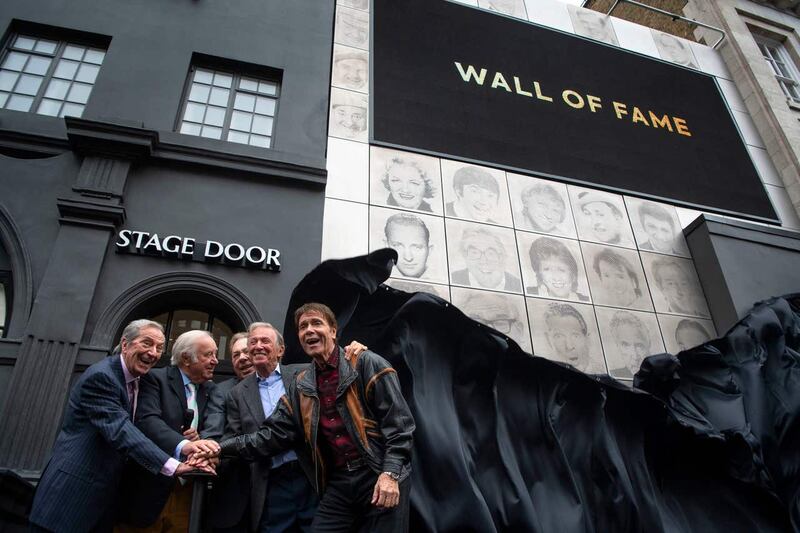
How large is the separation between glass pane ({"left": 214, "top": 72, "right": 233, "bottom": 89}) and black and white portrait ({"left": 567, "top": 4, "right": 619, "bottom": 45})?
8.58 meters

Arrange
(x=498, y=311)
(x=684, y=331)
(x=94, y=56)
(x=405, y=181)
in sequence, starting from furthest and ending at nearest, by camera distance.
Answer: (x=684, y=331)
(x=405, y=181)
(x=94, y=56)
(x=498, y=311)

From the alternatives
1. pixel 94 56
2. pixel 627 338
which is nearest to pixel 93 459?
pixel 627 338

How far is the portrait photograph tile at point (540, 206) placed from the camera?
30.1 ft

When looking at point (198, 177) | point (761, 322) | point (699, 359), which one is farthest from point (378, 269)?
point (198, 177)

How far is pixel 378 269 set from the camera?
397 cm

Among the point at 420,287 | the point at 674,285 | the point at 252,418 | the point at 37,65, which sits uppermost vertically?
the point at 37,65

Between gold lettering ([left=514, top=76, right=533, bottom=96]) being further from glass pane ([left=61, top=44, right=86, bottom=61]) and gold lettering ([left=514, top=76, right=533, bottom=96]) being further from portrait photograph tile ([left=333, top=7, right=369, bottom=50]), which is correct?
glass pane ([left=61, top=44, right=86, bottom=61])

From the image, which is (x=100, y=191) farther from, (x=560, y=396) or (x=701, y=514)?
(x=701, y=514)

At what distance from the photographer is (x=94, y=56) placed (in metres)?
8.68

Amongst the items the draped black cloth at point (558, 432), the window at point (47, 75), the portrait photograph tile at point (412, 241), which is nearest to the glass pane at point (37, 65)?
the window at point (47, 75)

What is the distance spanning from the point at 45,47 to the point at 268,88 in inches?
146

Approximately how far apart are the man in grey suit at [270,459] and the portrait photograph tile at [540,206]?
628cm

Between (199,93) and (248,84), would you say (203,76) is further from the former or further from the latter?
(248,84)

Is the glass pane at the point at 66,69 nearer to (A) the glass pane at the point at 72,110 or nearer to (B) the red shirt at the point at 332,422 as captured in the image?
(A) the glass pane at the point at 72,110
